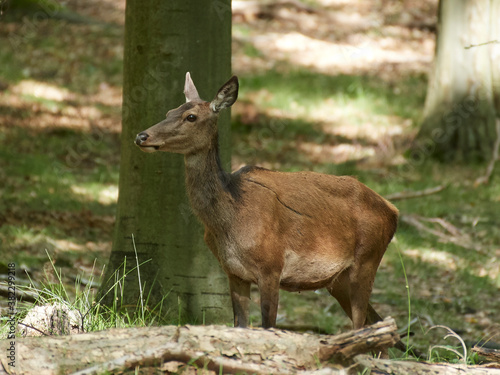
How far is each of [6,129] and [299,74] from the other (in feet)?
21.8

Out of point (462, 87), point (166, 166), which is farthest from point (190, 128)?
point (462, 87)

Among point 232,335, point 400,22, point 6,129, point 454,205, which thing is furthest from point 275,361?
point 400,22

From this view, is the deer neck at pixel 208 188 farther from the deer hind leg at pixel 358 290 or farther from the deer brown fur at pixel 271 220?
the deer hind leg at pixel 358 290

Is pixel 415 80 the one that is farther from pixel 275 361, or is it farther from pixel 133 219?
pixel 275 361

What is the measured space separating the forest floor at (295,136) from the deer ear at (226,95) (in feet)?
6.56

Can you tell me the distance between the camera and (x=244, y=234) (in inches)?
194

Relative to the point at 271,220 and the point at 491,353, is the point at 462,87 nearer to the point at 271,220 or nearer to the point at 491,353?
the point at 491,353

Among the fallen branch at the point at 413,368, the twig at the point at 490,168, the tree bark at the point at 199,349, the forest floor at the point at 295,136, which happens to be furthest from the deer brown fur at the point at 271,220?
the twig at the point at 490,168

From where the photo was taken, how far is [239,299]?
5180 millimetres

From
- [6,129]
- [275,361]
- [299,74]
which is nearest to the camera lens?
[275,361]

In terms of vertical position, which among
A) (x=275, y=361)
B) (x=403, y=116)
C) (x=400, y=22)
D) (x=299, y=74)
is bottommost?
(x=275, y=361)

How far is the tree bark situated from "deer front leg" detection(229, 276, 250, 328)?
97 centimetres

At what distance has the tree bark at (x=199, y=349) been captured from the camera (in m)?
3.86

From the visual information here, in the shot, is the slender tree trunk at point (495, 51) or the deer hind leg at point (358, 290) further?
the slender tree trunk at point (495, 51)
